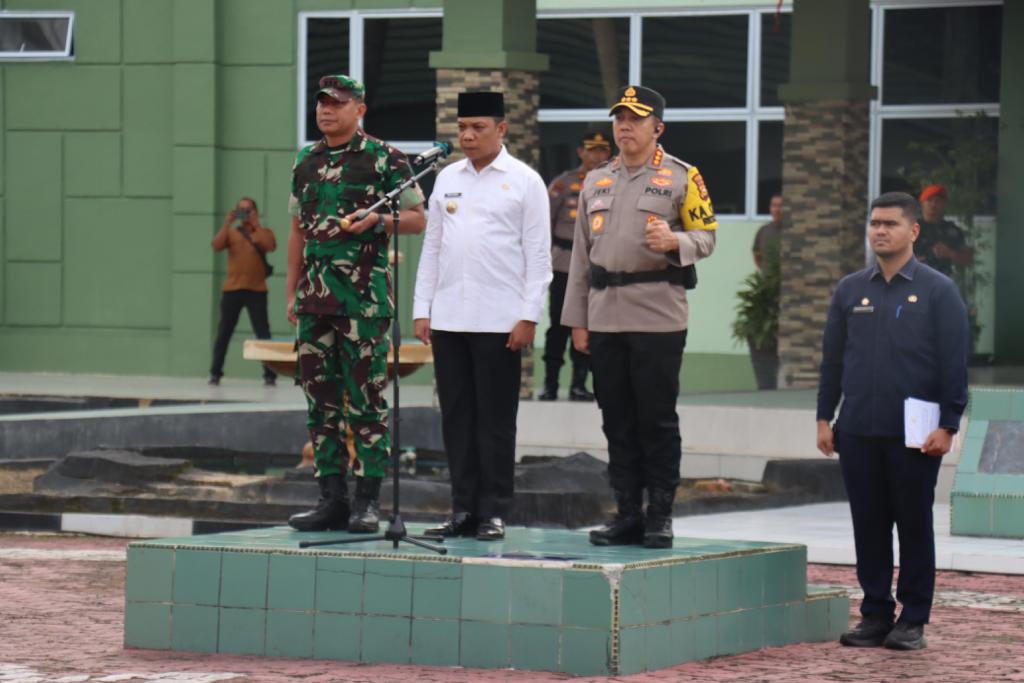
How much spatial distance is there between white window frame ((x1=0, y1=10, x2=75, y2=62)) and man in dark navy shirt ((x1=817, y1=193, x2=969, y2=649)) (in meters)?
18.7

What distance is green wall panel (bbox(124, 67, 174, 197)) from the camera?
26.5 m

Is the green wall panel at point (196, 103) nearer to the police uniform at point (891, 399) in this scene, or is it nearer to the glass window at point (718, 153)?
the glass window at point (718, 153)

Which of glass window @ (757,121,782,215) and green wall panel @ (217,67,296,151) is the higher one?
green wall panel @ (217,67,296,151)

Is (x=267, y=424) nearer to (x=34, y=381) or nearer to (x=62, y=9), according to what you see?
(x=34, y=381)

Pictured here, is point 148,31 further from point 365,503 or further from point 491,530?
point 491,530

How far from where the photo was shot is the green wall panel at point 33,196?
26.9 meters

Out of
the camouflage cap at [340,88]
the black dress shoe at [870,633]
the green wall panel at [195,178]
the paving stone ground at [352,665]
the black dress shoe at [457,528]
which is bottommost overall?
the paving stone ground at [352,665]

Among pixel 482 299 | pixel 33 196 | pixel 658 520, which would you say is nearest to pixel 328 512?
pixel 482 299

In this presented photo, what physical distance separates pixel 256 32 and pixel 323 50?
0.81 m

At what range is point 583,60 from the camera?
2470 cm

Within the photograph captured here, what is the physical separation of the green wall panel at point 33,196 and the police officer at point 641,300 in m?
18.6

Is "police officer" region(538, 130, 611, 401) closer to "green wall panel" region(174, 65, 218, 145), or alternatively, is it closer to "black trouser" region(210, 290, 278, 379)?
"black trouser" region(210, 290, 278, 379)

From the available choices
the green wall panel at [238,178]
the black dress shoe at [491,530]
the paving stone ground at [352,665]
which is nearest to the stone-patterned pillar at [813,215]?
the green wall panel at [238,178]

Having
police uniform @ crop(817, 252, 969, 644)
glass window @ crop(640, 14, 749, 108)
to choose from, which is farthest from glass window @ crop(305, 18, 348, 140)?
police uniform @ crop(817, 252, 969, 644)
